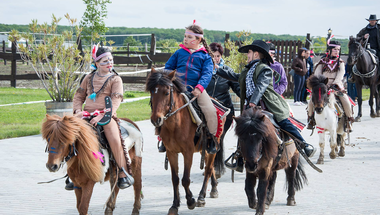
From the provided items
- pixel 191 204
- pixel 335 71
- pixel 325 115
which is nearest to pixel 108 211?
pixel 191 204

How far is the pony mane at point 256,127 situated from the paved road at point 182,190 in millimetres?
1159

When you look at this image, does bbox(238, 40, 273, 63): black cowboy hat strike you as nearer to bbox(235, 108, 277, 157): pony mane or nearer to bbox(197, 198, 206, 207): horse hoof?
bbox(235, 108, 277, 157): pony mane

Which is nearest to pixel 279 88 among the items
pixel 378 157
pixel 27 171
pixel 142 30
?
pixel 378 157

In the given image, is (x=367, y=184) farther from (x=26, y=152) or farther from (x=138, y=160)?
(x=26, y=152)

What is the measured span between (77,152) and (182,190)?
9.09 ft

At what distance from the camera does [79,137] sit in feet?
15.3

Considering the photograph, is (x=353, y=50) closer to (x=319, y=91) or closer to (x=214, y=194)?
(x=319, y=91)

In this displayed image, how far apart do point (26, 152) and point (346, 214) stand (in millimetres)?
6709

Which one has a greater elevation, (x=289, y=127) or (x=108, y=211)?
(x=289, y=127)

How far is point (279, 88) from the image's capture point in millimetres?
7438

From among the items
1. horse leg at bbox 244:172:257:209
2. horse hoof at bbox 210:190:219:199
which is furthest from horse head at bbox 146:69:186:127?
horse hoof at bbox 210:190:219:199

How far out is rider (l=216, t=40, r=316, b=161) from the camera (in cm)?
561

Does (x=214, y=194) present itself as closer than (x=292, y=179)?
No

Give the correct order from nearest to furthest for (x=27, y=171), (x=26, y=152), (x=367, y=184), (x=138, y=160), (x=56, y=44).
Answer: (x=138, y=160)
(x=367, y=184)
(x=27, y=171)
(x=26, y=152)
(x=56, y=44)
